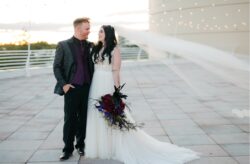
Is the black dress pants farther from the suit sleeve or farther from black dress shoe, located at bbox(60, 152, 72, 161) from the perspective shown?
the suit sleeve

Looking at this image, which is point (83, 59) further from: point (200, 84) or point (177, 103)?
point (177, 103)

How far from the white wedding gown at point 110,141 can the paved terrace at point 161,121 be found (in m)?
0.16

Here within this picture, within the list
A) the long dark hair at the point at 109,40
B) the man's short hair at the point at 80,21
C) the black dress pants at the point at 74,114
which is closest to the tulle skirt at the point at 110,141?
the black dress pants at the point at 74,114

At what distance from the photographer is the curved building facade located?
26.9 meters

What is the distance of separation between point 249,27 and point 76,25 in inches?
892

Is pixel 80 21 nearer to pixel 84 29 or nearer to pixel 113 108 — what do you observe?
pixel 84 29

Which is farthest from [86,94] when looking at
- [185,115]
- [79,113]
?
[185,115]

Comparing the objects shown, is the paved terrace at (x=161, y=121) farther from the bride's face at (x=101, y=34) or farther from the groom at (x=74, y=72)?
the bride's face at (x=101, y=34)

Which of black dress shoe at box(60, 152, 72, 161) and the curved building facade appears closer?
black dress shoe at box(60, 152, 72, 161)

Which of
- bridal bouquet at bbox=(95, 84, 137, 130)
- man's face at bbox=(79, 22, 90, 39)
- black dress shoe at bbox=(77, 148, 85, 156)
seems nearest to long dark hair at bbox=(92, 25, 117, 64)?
man's face at bbox=(79, 22, 90, 39)

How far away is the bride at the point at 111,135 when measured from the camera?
18.2ft

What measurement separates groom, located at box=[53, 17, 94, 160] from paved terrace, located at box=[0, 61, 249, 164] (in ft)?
2.20

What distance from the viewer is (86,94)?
5758 mm

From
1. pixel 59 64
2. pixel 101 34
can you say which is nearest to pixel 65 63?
pixel 59 64
